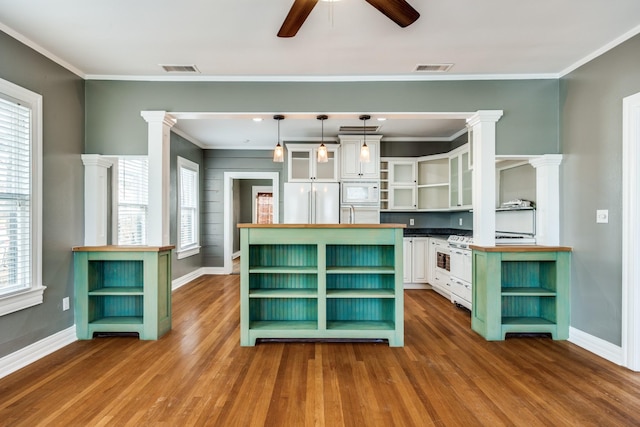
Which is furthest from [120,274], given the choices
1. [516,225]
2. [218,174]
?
[516,225]

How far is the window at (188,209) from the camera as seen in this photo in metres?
5.97

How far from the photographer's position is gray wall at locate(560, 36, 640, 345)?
2.92 meters

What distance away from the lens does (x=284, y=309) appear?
3.51 meters

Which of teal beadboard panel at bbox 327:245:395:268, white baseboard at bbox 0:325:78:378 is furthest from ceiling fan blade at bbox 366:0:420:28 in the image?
white baseboard at bbox 0:325:78:378

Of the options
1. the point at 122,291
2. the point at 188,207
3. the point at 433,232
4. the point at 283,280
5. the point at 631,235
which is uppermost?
the point at 188,207

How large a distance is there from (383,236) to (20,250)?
3107mm

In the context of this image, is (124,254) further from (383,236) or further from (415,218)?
(415,218)

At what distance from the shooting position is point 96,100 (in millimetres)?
3654

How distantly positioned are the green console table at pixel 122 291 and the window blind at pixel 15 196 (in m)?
0.56

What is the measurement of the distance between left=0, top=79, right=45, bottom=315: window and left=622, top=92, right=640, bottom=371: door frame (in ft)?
16.1

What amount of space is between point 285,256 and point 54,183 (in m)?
2.26

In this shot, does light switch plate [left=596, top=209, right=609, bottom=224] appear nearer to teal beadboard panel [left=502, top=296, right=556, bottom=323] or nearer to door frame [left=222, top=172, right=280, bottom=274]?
teal beadboard panel [left=502, top=296, right=556, bottom=323]

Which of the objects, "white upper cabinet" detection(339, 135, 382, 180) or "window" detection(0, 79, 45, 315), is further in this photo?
"white upper cabinet" detection(339, 135, 382, 180)

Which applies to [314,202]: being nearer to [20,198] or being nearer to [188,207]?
[188,207]
